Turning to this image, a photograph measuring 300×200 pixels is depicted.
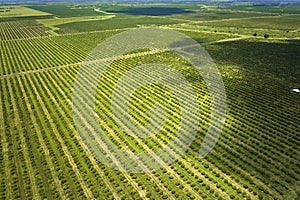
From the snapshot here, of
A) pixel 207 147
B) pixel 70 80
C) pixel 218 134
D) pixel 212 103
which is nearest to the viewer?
pixel 207 147

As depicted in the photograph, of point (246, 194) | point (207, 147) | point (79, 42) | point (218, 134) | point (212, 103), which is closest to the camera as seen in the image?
point (246, 194)

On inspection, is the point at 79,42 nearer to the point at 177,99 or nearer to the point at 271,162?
the point at 177,99

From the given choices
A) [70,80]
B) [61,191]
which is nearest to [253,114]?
[61,191]

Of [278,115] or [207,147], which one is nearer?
[207,147]

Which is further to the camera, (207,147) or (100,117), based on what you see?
(100,117)

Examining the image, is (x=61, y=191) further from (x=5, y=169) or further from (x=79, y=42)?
(x=79, y=42)

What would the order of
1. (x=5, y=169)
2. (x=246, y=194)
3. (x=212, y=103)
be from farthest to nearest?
(x=212, y=103) < (x=5, y=169) < (x=246, y=194)

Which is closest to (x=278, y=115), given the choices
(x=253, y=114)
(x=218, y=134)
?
(x=253, y=114)

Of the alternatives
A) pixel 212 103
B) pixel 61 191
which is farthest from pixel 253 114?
pixel 61 191

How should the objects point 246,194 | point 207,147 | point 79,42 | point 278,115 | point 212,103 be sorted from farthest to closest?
point 79,42 → point 212,103 → point 278,115 → point 207,147 → point 246,194
